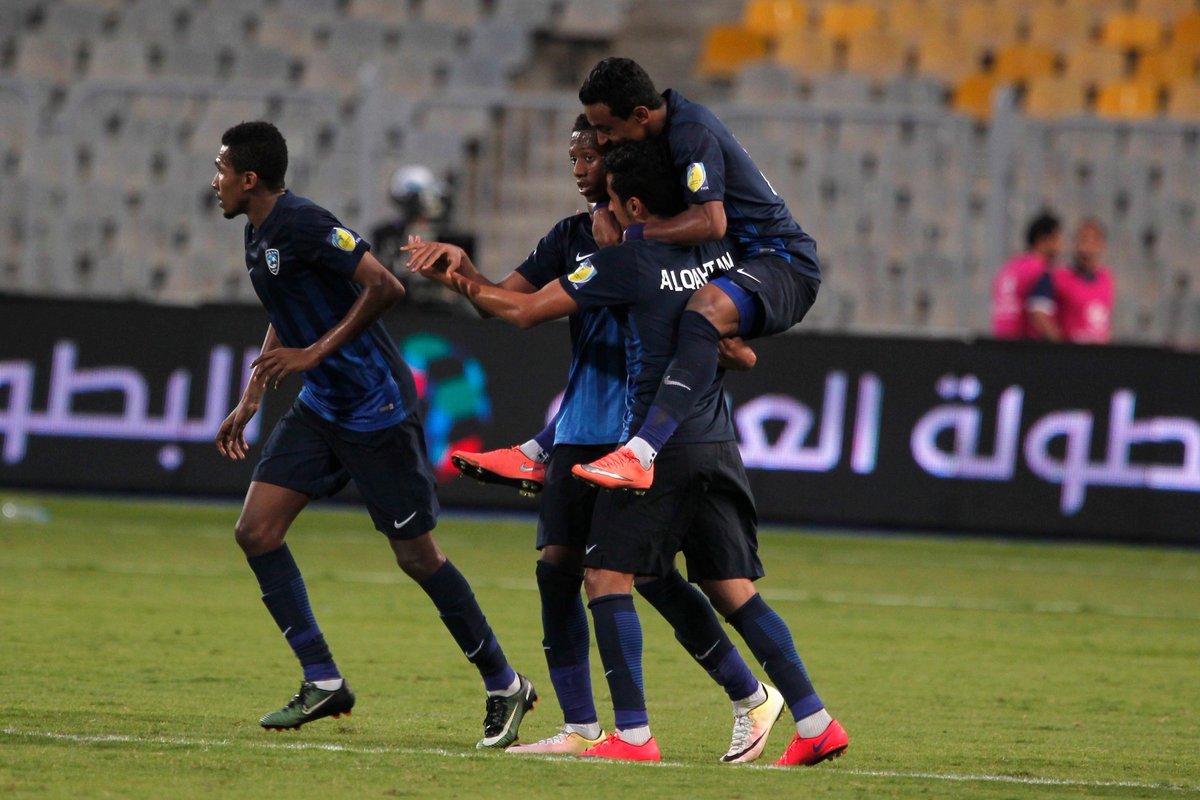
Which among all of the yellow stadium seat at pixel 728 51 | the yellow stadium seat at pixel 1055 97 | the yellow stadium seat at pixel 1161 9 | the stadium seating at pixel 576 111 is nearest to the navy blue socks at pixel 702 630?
the stadium seating at pixel 576 111

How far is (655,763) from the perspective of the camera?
5543 mm

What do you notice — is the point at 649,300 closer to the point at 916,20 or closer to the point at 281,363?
the point at 281,363

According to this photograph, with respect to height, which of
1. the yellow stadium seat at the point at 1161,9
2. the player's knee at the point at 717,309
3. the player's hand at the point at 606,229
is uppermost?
the yellow stadium seat at the point at 1161,9

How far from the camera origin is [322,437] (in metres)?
6.24

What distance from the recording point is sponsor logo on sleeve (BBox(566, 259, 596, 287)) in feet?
18.4

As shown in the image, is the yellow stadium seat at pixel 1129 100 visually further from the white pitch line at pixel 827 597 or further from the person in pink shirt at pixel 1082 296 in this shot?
the white pitch line at pixel 827 597

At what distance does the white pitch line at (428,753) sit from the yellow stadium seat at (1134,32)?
14.4m

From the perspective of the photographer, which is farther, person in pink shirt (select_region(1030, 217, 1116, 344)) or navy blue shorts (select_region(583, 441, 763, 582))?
person in pink shirt (select_region(1030, 217, 1116, 344))

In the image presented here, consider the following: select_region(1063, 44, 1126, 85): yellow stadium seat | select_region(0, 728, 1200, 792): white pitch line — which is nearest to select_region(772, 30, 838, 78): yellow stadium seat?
select_region(1063, 44, 1126, 85): yellow stadium seat

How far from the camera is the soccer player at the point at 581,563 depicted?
231 inches

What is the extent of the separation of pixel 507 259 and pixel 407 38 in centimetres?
390

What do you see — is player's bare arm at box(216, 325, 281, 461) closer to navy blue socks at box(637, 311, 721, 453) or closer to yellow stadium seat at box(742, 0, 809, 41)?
navy blue socks at box(637, 311, 721, 453)

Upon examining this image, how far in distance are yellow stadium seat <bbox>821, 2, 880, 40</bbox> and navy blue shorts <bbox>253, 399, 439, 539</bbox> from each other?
13.7 m

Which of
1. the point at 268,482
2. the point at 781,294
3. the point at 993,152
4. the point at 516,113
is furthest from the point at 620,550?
the point at 516,113
